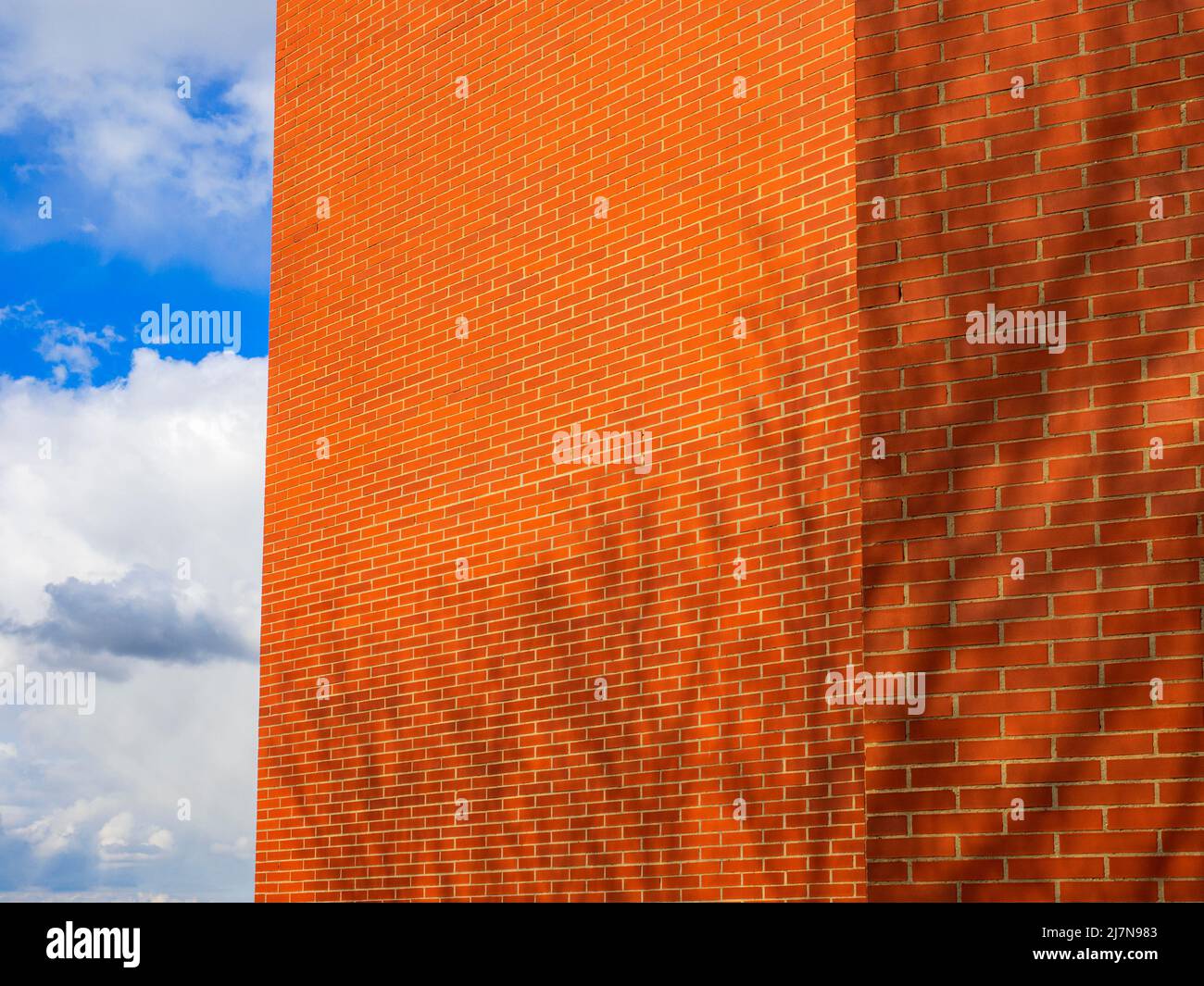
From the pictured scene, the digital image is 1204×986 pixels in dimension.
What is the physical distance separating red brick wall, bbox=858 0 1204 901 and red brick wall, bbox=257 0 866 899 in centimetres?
187

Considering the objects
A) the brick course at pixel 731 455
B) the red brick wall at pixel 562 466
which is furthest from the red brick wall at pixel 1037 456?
the red brick wall at pixel 562 466

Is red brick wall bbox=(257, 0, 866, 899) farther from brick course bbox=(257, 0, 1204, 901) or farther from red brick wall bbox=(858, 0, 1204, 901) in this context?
red brick wall bbox=(858, 0, 1204, 901)

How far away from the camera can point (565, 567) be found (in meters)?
7.61

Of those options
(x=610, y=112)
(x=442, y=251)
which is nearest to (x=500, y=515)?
(x=442, y=251)

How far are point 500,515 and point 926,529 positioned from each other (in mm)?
3917

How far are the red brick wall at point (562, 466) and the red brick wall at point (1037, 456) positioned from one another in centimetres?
187

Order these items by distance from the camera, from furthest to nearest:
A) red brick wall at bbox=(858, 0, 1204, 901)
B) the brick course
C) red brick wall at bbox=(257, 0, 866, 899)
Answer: red brick wall at bbox=(257, 0, 866, 899)
the brick course
red brick wall at bbox=(858, 0, 1204, 901)

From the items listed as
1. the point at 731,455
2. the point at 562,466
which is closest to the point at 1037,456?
the point at 731,455

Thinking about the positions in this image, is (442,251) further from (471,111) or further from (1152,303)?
(1152,303)

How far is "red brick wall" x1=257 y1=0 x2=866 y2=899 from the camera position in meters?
6.70

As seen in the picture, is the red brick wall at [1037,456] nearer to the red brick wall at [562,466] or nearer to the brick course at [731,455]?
the brick course at [731,455]

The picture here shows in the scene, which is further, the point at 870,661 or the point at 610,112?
the point at 610,112

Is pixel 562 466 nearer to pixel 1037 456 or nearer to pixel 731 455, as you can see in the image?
pixel 731 455

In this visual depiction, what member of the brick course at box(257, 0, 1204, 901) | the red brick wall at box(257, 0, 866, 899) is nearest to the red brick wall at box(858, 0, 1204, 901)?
the brick course at box(257, 0, 1204, 901)
